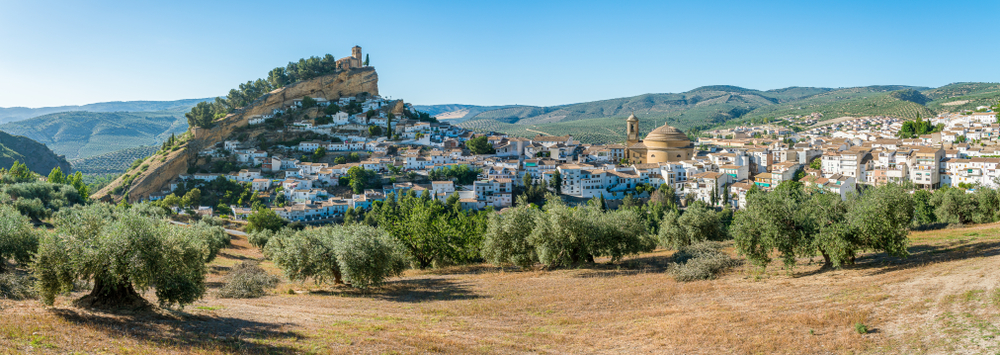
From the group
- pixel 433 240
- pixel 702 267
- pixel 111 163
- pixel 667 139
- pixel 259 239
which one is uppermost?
pixel 667 139

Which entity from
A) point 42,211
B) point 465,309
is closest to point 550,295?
point 465,309

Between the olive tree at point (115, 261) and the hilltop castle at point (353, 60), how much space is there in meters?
90.5

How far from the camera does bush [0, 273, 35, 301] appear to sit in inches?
501

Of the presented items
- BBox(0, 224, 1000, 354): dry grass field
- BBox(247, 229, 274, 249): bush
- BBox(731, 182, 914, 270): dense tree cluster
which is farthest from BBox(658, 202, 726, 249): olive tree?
BBox(247, 229, 274, 249): bush

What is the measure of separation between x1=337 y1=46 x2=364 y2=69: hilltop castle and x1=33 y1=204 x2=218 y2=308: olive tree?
9055 centimetres

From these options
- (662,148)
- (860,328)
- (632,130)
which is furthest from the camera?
(632,130)

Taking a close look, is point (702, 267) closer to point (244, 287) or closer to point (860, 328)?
point (860, 328)

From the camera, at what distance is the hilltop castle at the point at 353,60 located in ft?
326

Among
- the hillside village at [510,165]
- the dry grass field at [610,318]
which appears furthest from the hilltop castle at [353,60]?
the dry grass field at [610,318]

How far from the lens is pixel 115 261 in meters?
11.7

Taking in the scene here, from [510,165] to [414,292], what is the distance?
161 feet

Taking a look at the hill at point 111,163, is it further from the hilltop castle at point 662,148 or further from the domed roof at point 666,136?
the domed roof at point 666,136

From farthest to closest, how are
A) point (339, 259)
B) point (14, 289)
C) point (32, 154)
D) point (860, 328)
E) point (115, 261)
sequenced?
1. point (32, 154)
2. point (339, 259)
3. point (14, 289)
4. point (115, 261)
5. point (860, 328)

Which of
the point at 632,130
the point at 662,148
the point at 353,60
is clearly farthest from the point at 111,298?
the point at 353,60
